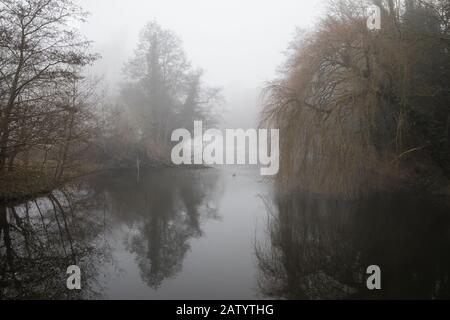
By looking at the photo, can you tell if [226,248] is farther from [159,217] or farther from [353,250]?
[159,217]

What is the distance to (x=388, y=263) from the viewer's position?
222 inches

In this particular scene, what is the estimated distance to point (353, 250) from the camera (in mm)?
6332

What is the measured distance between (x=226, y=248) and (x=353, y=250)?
8.86 feet

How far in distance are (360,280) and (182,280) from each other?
9.60ft

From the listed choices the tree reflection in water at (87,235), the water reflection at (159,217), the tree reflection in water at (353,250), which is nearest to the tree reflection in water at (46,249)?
the tree reflection in water at (87,235)

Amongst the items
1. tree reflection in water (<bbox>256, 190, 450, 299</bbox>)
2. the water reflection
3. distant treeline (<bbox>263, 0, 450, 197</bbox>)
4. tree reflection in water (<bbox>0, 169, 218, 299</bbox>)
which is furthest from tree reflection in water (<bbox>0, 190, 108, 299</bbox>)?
distant treeline (<bbox>263, 0, 450, 197</bbox>)

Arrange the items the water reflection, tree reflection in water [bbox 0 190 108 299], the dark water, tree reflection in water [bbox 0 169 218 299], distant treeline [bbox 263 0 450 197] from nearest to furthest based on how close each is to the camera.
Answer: tree reflection in water [bbox 0 190 108 299] → the dark water → tree reflection in water [bbox 0 169 218 299] → the water reflection → distant treeline [bbox 263 0 450 197]

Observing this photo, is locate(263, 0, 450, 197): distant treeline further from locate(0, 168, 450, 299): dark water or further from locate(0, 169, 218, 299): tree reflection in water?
locate(0, 169, 218, 299): tree reflection in water

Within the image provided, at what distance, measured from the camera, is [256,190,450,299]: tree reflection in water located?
Answer: 4703 mm

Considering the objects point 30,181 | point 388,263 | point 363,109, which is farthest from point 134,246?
point 30,181

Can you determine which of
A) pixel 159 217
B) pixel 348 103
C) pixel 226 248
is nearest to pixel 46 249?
pixel 159 217

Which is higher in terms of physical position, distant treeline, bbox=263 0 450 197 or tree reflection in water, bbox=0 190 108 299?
distant treeline, bbox=263 0 450 197

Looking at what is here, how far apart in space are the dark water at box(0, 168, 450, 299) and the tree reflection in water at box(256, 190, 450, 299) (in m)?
0.02
